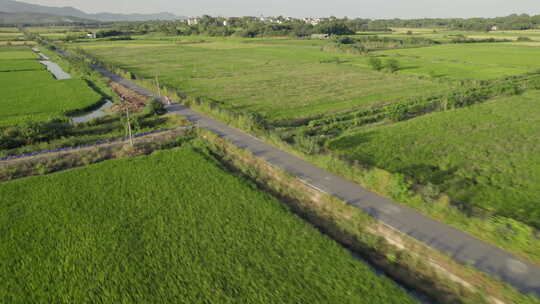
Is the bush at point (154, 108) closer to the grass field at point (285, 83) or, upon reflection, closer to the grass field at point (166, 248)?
the grass field at point (285, 83)

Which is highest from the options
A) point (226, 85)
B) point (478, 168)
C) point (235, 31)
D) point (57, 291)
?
point (235, 31)

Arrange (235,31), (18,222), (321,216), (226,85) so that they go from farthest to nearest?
1. (235,31)
2. (226,85)
3. (321,216)
4. (18,222)

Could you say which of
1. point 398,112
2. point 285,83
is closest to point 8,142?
point 398,112

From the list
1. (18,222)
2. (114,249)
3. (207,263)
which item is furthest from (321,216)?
(18,222)

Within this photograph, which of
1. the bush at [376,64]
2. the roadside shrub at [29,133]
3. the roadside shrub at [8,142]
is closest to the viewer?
the roadside shrub at [8,142]

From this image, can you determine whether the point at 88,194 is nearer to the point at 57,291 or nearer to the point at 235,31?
the point at 57,291

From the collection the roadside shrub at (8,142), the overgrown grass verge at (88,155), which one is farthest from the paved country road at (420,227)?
the roadside shrub at (8,142)

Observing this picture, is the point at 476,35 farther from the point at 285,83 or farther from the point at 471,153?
the point at 471,153
